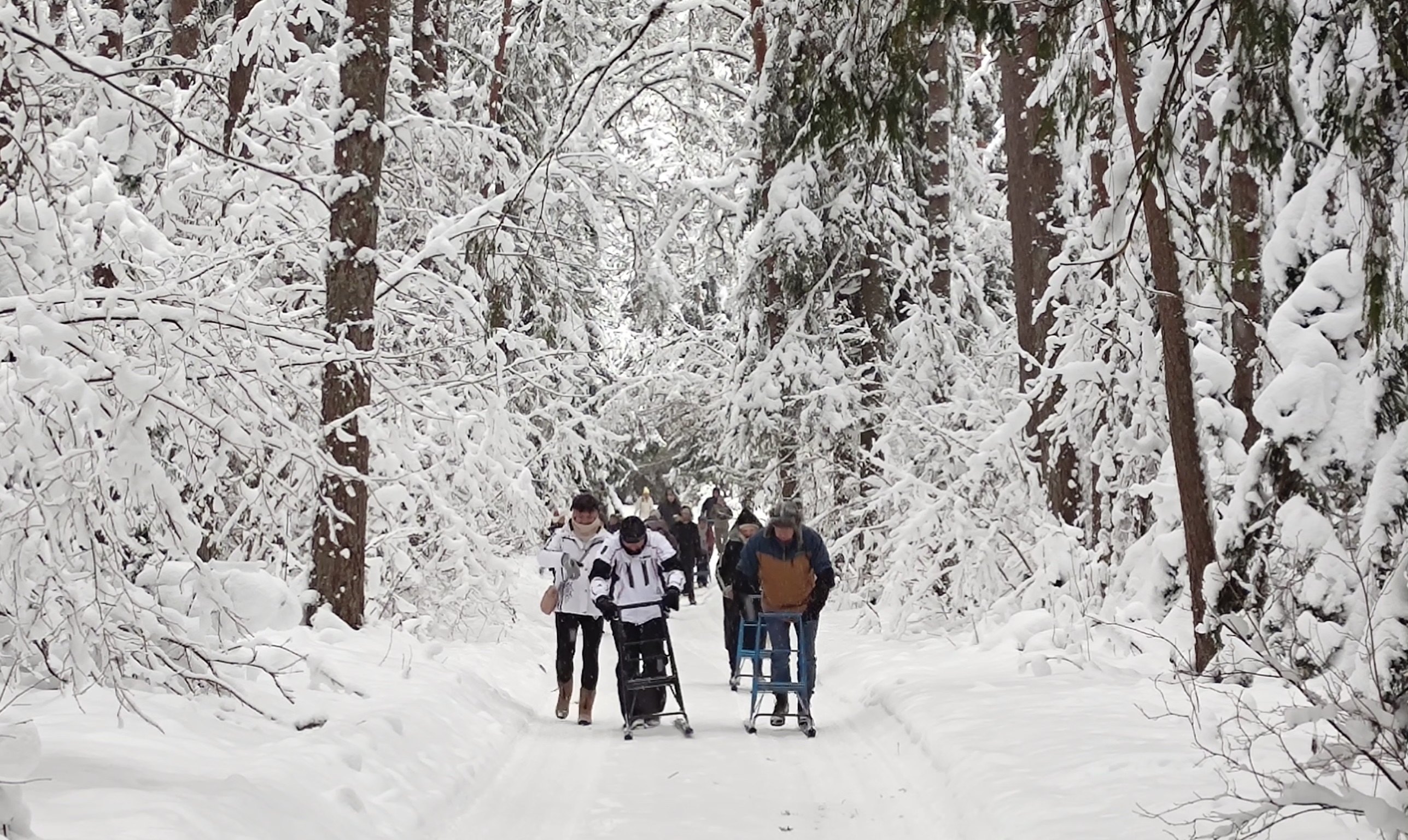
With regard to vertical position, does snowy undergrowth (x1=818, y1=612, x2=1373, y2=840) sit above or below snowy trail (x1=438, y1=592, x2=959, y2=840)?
above

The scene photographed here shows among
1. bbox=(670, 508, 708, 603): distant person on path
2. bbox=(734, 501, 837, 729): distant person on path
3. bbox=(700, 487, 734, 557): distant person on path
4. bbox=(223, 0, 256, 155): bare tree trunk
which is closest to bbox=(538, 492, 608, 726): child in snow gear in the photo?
bbox=(734, 501, 837, 729): distant person on path

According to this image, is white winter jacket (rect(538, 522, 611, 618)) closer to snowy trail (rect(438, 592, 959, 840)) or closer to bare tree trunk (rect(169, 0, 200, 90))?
snowy trail (rect(438, 592, 959, 840))

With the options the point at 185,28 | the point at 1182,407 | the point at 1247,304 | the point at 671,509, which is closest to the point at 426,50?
the point at 185,28

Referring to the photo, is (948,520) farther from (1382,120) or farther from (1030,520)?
(1382,120)

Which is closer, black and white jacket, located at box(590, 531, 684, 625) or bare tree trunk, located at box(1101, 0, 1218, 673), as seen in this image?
bare tree trunk, located at box(1101, 0, 1218, 673)

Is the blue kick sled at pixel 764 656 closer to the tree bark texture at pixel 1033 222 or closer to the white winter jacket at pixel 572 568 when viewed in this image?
the white winter jacket at pixel 572 568

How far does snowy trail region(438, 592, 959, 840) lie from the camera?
7.39 metres

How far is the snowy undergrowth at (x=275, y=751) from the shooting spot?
564 cm

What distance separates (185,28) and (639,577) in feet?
22.6

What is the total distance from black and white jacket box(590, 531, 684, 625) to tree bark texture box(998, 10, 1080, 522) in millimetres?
4433

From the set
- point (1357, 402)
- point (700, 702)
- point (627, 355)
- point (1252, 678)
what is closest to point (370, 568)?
point (700, 702)

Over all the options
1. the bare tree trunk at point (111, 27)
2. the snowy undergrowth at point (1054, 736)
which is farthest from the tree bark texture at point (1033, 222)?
the bare tree trunk at point (111, 27)

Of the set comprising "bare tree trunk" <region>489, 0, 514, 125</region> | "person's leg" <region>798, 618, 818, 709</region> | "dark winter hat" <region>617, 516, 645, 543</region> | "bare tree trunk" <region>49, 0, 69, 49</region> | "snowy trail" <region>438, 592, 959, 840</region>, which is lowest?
"snowy trail" <region>438, 592, 959, 840</region>

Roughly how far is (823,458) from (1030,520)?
4937 mm
